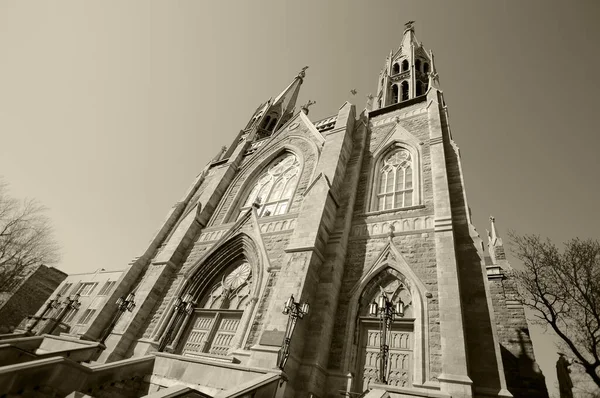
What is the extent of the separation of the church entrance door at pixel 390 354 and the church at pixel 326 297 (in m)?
0.03

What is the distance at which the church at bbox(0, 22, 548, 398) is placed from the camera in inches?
256

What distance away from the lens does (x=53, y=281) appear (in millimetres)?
34688

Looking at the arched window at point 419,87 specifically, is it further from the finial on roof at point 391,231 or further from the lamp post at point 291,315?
the lamp post at point 291,315

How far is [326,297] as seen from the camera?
8406 mm

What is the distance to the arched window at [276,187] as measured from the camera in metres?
14.1

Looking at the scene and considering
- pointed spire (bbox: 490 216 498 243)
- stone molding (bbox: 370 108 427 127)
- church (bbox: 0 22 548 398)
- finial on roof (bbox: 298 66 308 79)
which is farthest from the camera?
finial on roof (bbox: 298 66 308 79)

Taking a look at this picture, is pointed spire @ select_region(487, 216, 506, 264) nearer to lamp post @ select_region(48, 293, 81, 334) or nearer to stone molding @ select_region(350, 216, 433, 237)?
stone molding @ select_region(350, 216, 433, 237)

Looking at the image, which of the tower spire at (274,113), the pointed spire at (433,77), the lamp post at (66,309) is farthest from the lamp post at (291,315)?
the tower spire at (274,113)

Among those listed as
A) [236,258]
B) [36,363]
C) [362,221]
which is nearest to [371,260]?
[362,221]

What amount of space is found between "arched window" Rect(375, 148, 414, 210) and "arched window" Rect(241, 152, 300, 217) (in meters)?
4.11

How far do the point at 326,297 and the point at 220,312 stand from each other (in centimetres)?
449

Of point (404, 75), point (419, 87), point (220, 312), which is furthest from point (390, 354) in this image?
point (404, 75)

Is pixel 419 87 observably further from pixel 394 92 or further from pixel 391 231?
pixel 391 231

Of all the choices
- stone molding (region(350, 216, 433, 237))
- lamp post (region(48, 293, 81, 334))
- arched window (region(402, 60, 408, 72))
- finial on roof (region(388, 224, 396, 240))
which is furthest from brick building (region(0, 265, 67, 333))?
arched window (region(402, 60, 408, 72))
